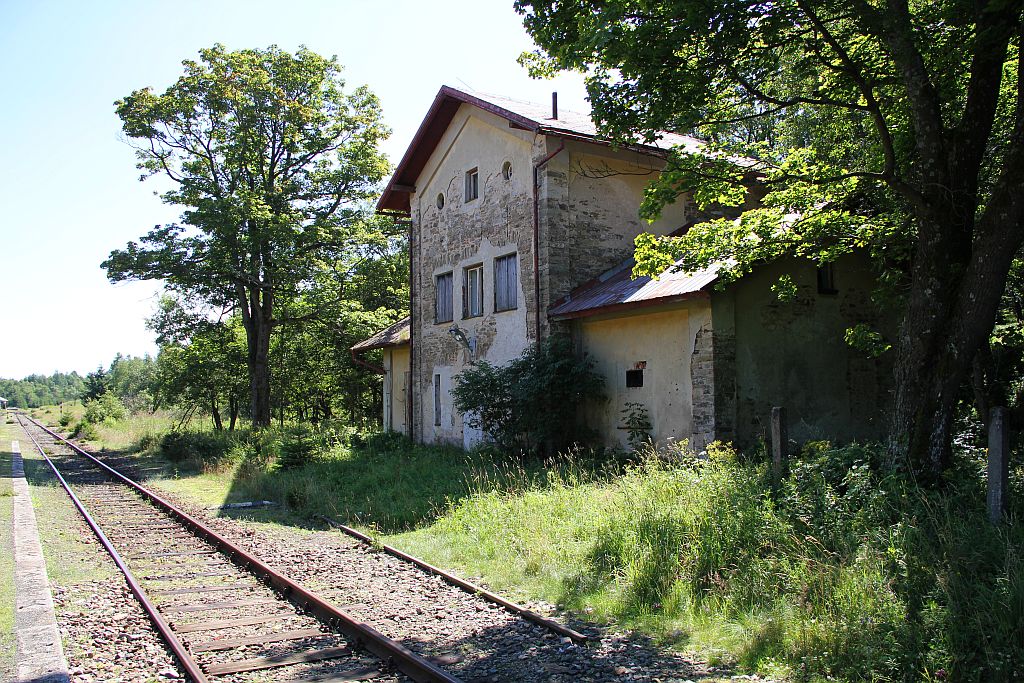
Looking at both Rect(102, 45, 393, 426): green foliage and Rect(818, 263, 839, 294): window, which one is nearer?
Rect(818, 263, 839, 294): window

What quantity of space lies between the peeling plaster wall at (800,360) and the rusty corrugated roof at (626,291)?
26.1 inches

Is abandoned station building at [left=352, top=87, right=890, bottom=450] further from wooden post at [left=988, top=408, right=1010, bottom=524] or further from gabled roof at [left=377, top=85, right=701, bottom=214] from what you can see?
wooden post at [left=988, top=408, right=1010, bottom=524]

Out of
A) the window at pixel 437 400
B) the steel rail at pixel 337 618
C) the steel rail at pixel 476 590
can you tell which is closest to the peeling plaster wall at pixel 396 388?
the window at pixel 437 400

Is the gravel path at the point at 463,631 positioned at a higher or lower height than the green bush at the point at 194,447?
lower

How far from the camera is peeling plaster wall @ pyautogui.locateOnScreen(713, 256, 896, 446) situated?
13.0 metres

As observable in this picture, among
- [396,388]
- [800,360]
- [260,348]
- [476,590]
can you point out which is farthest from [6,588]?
[260,348]

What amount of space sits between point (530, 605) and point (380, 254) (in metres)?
24.5

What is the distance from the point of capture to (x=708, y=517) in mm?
7562

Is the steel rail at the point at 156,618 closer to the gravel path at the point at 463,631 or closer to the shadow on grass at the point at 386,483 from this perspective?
the gravel path at the point at 463,631

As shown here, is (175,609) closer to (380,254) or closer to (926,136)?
(926,136)

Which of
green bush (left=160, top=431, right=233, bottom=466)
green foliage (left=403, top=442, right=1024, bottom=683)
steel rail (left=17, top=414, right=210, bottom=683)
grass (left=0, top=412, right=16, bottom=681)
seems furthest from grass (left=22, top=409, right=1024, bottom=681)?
green bush (left=160, top=431, right=233, bottom=466)

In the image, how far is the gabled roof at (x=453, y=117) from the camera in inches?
632

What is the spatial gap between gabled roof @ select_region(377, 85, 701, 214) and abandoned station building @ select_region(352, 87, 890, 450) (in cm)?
6

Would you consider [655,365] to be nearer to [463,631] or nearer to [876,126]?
[876,126]
